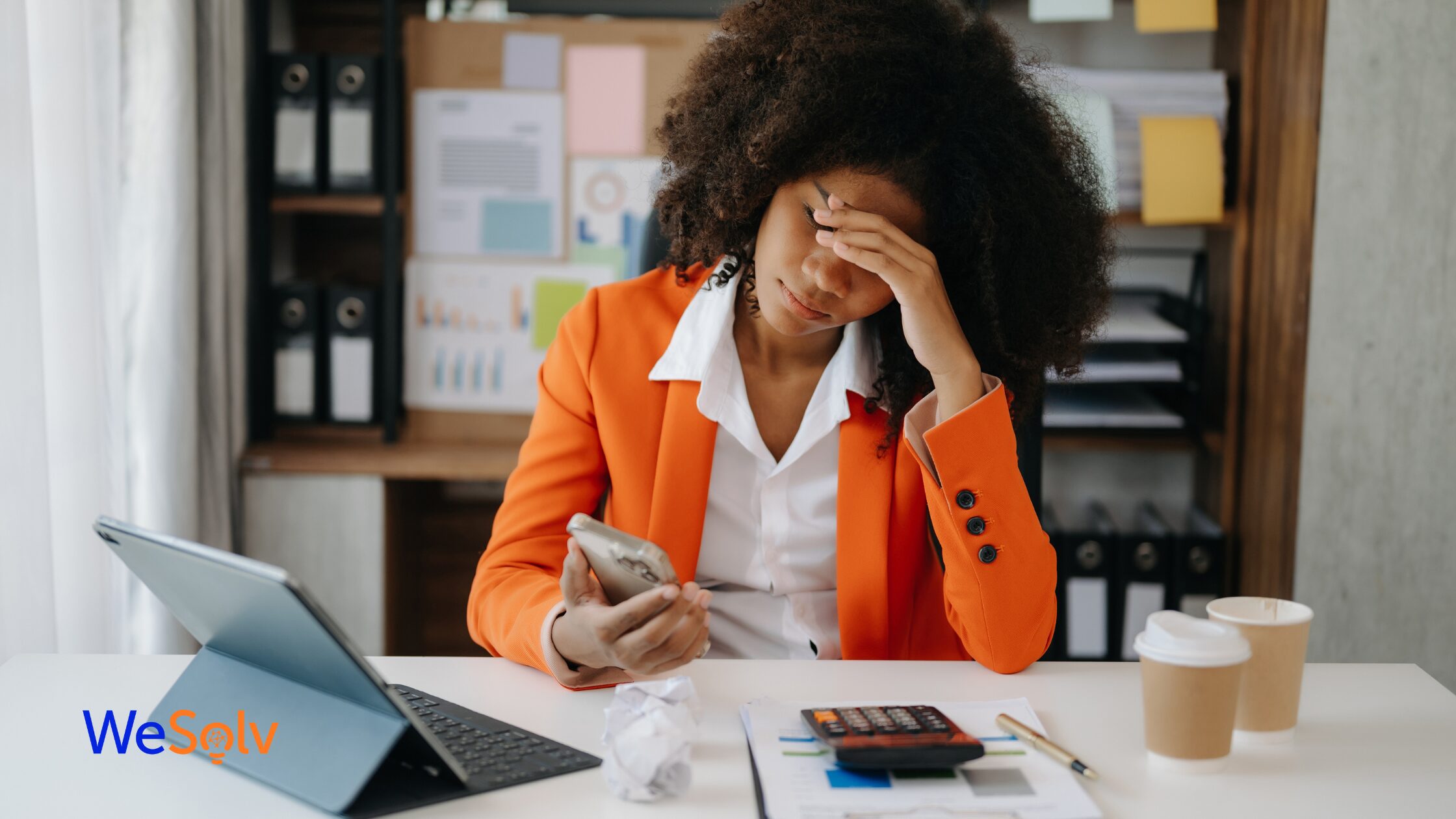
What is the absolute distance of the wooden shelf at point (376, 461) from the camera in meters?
2.13

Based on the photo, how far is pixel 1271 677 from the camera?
0.86 metres

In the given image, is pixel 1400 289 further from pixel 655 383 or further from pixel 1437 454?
pixel 655 383

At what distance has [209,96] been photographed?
1.99 m

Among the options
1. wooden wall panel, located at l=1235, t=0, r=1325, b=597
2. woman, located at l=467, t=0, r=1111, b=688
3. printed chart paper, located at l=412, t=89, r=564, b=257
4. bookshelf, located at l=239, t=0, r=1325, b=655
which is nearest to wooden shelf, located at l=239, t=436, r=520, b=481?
bookshelf, located at l=239, t=0, r=1325, b=655

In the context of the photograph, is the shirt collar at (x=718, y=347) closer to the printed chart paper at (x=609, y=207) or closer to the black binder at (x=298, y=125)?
the printed chart paper at (x=609, y=207)

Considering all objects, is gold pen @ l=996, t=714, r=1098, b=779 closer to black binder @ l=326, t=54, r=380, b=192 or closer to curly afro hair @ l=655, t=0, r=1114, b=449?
curly afro hair @ l=655, t=0, r=1114, b=449

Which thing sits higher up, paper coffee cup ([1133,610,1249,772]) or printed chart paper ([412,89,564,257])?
printed chart paper ([412,89,564,257])

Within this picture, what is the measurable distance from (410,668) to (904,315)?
538mm

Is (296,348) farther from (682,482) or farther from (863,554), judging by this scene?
(863,554)

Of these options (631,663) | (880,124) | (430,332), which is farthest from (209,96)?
(631,663)

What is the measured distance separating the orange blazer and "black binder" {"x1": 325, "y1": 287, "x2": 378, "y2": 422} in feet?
3.51

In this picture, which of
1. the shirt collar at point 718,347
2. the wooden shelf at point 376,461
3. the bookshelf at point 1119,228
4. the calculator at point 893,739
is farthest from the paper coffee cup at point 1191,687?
the wooden shelf at point 376,461

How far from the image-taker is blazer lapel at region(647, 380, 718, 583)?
120 centimetres

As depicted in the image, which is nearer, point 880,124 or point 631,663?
point 631,663
